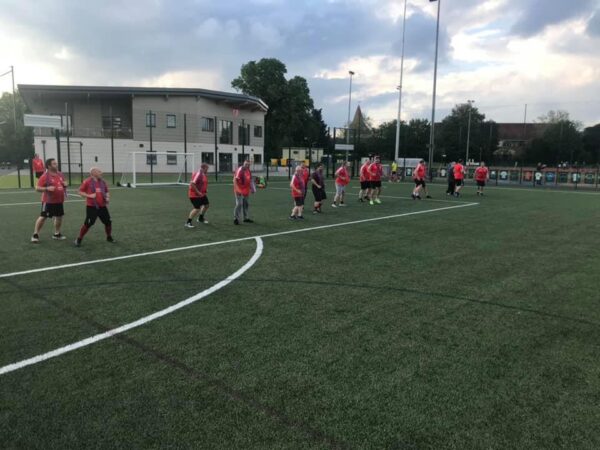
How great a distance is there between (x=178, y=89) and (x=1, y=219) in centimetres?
3624

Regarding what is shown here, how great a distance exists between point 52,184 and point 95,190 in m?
1.21

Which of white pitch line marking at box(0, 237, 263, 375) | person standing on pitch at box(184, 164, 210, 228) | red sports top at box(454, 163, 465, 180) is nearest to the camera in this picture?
white pitch line marking at box(0, 237, 263, 375)

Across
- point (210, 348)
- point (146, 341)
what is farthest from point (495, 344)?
point (146, 341)

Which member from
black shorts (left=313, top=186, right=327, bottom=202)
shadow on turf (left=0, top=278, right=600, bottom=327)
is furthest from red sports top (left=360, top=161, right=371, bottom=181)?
shadow on turf (left=0, top=278, right=600, bottom=327)

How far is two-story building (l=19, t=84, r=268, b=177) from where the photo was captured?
43156 millimetres

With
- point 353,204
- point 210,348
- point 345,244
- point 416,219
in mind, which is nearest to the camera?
point 210,348

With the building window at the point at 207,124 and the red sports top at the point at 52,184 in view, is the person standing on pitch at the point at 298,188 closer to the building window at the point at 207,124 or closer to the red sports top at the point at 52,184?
the red sports top at the point at 52,184

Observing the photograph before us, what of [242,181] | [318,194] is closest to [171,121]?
[318,194]

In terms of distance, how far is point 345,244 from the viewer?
9.67 metres

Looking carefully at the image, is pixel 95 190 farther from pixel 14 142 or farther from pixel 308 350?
pixel 14 142

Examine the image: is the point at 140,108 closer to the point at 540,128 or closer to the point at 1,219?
the point at 1,219

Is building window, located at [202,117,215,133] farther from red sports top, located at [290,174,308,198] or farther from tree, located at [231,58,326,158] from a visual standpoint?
red sports top, located at [290,174,308,198]

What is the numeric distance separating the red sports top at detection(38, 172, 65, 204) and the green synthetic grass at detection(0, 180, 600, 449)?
111 cm

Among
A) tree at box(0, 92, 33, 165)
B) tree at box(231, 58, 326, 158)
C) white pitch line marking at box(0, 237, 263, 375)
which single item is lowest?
white pitch line marking at box(0, 237, 263, 375)
